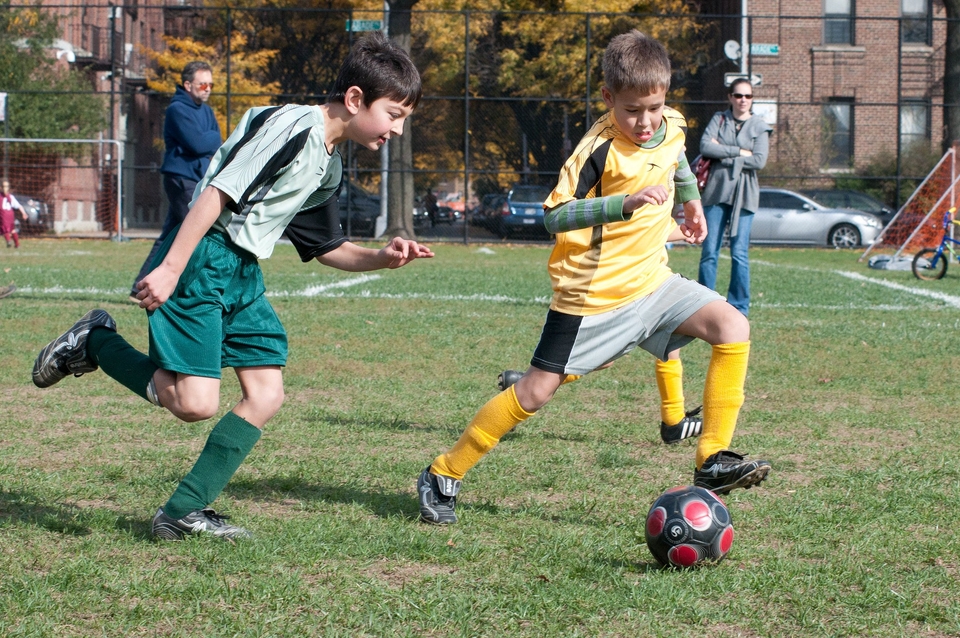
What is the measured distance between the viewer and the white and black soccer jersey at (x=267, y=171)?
10.9 feet

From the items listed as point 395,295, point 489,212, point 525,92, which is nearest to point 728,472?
point 395,295

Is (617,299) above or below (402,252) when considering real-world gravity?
below

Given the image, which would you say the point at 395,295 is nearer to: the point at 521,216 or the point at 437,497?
A: the point at 437,497

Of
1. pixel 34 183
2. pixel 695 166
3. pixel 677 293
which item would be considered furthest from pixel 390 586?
pixel 34 183

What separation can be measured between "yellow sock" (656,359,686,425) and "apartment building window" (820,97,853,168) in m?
21.6

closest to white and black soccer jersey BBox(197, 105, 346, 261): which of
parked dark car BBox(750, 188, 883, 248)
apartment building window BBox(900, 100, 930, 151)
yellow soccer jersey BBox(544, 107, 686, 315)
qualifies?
yellow soccer jersey BBox(544, 107, 686, 315)

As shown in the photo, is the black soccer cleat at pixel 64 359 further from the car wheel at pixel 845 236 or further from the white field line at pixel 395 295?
the car wheel at pixel 845 236

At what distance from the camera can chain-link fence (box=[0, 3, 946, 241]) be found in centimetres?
2445

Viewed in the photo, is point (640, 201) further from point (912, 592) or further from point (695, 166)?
point (695, 166)

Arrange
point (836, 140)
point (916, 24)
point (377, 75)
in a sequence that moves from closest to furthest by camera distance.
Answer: point (377, 75) → point (836, 140) → point (916, 24)

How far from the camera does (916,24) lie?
108 ft

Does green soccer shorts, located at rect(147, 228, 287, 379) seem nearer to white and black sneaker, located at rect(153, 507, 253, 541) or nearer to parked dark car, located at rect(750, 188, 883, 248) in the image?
white and black sneaker, located at rect(153, 507, 253, 541)

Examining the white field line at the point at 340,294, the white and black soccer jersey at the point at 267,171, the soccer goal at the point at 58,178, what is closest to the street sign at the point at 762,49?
the soccer goal at the point at 58,178

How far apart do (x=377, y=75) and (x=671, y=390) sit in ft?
7.58
